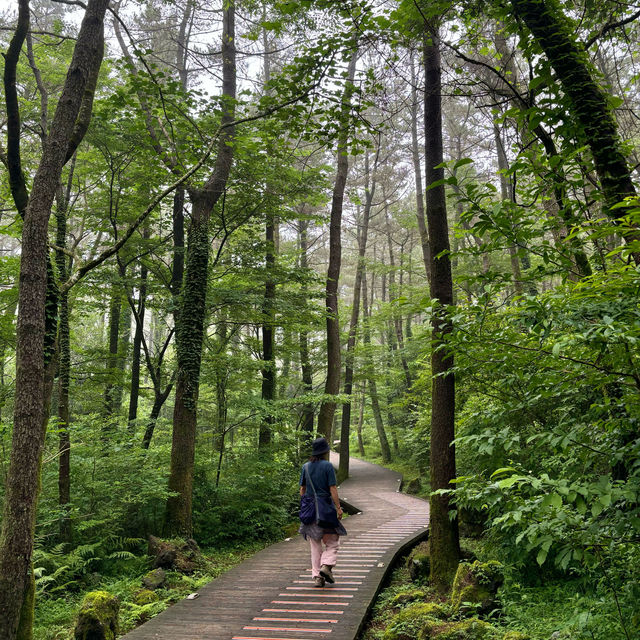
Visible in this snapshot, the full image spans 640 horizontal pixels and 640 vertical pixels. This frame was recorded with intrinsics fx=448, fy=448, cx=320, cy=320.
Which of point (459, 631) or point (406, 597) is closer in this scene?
point (459, 631)

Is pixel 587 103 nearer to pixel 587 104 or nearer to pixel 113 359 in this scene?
pixel 587 104

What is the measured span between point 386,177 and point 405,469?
14448mm

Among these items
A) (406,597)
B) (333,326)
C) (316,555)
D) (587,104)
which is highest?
(587,104)

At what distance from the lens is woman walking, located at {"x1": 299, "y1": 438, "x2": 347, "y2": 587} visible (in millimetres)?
5641

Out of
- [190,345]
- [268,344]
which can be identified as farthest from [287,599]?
[268,344]

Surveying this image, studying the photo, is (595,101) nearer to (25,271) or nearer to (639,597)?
(639,597)

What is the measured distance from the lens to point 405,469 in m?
22.6

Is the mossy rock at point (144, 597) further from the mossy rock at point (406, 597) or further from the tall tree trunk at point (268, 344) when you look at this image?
the tall tree trunk at point (268, 344)

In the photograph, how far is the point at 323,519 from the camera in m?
5.60

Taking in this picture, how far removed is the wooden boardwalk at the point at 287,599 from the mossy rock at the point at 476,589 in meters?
1.01

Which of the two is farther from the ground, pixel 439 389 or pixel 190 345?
pixel 190 345

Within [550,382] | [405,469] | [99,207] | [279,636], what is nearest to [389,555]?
[279,636]

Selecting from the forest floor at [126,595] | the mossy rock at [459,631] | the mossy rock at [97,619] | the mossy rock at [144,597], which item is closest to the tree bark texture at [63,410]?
the forest floor at [126,595]

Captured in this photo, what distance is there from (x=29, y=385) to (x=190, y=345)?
17.9 feet
